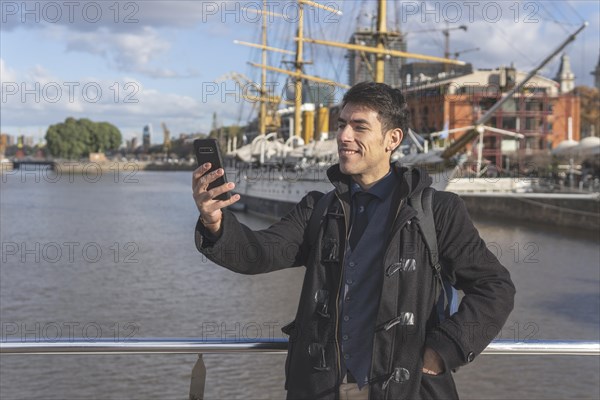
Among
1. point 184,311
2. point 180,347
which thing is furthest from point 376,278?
point 184,311

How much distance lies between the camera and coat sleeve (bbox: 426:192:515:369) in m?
2.42

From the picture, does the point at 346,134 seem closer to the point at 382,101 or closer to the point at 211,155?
the point at 382,101

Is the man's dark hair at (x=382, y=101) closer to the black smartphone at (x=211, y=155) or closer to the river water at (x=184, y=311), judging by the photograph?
the black smartphone at (x=211, y=155)

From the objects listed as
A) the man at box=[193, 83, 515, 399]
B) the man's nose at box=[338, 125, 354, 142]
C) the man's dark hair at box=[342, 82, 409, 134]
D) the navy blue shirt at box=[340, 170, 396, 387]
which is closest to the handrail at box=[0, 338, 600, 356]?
the man at box=[193, 83, 515, 399]

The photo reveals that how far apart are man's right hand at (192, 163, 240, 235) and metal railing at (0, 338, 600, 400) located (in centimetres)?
73

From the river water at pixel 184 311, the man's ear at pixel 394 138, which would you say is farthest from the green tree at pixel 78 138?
the man's ear at pixel 394 138

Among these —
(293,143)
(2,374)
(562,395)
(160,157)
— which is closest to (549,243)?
(562,395)

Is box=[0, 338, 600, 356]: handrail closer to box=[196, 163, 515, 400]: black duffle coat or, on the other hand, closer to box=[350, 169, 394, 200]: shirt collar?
box=[196, 163, 515, 400]: black duffle coat

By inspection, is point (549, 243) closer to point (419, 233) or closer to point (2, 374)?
point (2, 374)

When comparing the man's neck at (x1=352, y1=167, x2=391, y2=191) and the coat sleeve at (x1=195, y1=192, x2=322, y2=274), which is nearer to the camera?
the coat sleeve at (x1=195, y1=192, x2=322, y2=274)

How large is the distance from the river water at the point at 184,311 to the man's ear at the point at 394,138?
1580mm

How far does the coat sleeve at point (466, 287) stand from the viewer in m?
2.42

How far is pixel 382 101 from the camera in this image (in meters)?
2.65

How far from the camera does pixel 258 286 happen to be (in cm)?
2053
